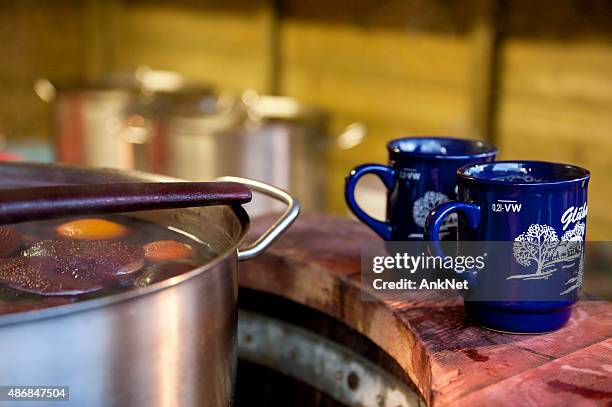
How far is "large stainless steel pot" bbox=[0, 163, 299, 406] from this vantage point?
745 millimetres

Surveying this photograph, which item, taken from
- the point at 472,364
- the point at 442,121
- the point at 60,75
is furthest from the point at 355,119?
the point at 472,364

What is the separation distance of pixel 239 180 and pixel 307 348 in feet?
0.97

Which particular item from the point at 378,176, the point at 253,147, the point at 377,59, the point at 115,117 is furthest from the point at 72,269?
the point at 377,59

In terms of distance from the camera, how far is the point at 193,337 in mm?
866

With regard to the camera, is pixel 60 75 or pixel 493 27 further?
pixel 60 75

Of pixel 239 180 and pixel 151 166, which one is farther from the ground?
pixel 239 180

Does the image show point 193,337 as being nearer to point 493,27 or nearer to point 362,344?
point 362,344

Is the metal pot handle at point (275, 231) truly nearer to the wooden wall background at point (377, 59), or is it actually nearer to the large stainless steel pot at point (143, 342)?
the large stainless steel pot at point (143, 342)

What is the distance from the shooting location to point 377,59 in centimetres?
352

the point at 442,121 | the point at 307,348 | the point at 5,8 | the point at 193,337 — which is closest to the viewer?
the point at 193,337

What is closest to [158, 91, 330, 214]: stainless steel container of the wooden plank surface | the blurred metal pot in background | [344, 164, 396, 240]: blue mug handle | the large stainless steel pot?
the blurred metal pot in background

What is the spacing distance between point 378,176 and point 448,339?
0.89 feet

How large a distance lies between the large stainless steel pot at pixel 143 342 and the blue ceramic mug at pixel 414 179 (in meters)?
0.18

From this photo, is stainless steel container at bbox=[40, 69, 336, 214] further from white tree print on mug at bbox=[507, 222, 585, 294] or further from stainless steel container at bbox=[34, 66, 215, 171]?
white tree print on mug at bbox=[507, 222, 585, 294]
